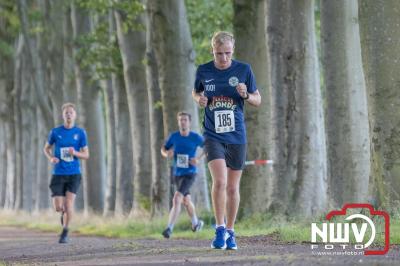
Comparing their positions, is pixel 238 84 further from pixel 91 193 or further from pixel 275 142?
pixel 91 193

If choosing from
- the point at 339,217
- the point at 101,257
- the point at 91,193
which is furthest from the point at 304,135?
the point at 91,193

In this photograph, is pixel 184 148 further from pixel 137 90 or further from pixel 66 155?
pixel 137 90

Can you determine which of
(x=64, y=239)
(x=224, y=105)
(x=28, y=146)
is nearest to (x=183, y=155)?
(x=64, y=239)

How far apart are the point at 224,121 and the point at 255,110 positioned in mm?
8422

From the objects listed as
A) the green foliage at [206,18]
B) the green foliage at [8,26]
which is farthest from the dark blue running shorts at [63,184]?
the green foliage at [8,26]

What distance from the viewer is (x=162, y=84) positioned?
22.7 metres

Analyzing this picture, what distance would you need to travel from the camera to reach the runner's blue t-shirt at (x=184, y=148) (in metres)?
18.7

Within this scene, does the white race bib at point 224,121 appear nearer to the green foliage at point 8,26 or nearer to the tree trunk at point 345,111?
the tree trunk at point 345,111

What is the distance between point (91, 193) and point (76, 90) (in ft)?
15.5

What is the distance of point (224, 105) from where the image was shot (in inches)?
457

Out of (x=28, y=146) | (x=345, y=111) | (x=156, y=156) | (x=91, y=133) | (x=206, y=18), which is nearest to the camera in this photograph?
(x=345, y=111)

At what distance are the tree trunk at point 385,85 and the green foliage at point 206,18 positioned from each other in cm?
1508

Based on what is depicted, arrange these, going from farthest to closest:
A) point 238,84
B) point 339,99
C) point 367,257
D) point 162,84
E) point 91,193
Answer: point 91,193 < point 162,84 < point 339,99 < point 238,84 < point 367,257

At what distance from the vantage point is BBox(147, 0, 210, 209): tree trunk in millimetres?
22609
